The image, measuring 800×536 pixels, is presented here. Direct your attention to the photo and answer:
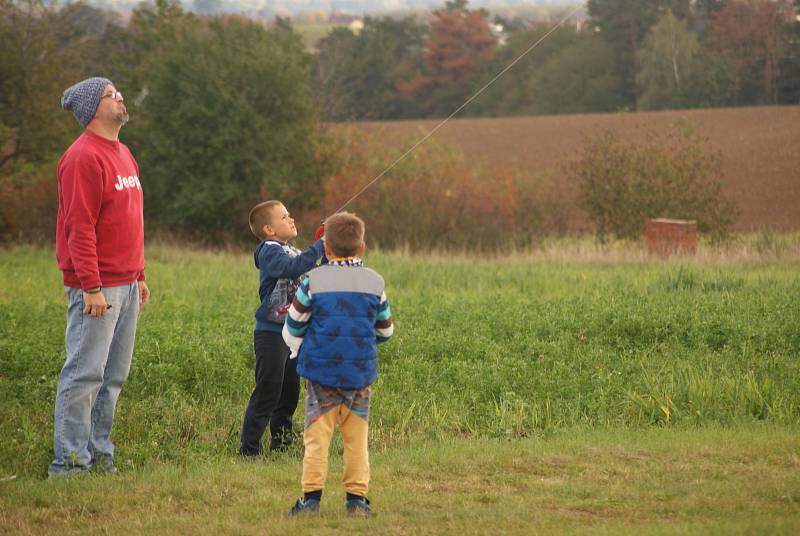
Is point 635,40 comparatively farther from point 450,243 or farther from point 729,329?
point 729,329

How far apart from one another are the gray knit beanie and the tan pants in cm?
244

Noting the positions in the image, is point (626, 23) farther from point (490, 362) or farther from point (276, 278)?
point (276, 278)

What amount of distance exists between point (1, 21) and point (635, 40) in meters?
19.5

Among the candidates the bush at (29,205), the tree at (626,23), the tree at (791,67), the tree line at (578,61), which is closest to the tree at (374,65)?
the tree line at (578,61)

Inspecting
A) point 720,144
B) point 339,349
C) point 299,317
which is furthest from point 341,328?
point 720,144

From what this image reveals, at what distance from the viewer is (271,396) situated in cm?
728

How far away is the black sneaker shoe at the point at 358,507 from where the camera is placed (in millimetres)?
5711

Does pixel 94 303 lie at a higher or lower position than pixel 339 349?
higher

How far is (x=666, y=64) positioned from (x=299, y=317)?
32.0 metres

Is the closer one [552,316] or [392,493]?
[392,493]

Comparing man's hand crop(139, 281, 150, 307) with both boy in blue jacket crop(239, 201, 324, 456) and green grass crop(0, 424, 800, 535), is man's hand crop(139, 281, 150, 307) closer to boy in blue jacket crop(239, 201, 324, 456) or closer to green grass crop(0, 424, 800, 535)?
boy in blue jacket crop(239, 201, 324, 456)

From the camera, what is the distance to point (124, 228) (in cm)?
673

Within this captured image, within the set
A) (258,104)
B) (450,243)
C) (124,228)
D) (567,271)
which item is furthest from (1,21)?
(124,228)

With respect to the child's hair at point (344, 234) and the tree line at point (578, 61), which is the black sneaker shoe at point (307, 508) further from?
the tree line at point (578, 61)
